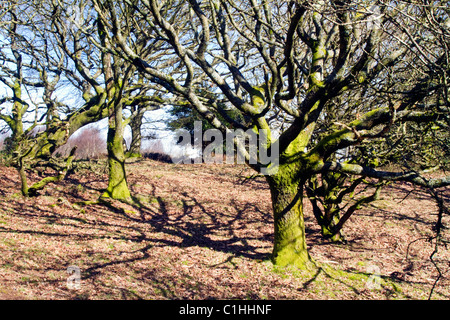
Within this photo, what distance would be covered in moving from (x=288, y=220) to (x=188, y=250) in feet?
7.83

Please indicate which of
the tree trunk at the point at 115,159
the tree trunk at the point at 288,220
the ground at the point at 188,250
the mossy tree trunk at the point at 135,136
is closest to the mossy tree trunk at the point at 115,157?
the tree trunk at the point at 115,159

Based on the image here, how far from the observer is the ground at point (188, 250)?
5547 millimetres

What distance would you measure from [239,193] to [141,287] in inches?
340

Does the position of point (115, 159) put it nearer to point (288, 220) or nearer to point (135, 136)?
point (288, 220)

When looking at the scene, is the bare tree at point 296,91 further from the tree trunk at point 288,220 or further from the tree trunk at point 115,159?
the tree trunk at point 115,159

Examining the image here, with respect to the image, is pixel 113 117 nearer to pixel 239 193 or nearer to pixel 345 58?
pixel 239 193

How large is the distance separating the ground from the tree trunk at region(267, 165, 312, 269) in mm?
274

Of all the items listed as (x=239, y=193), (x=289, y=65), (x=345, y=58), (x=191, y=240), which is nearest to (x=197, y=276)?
(x=191, y=240)

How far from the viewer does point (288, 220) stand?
661 cm

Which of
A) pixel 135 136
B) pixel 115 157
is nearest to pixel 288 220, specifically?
pixel 115 157

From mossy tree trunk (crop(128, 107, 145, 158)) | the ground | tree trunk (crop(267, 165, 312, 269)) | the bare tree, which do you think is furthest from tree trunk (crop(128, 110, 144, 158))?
tree trunk (crop(267, 165, 312, 269))

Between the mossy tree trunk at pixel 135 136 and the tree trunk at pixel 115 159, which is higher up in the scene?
the mossy tree trunk at pixel 135 136

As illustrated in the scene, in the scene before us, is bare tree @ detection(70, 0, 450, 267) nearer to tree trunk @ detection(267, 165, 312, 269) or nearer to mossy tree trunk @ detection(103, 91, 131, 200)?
tree trunk @ detection(267, 165, 312, 269)

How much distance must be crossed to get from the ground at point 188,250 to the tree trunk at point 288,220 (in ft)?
0.90
